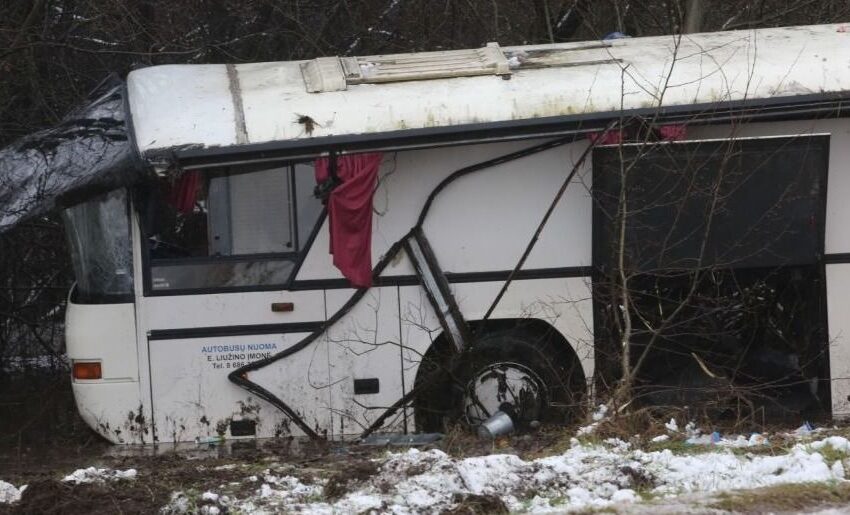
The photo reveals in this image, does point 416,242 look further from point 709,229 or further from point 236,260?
point 709,229

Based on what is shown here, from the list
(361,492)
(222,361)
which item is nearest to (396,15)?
(222,361)

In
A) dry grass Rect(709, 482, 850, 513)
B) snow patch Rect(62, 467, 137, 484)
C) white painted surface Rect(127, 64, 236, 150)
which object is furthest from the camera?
white painted surface Rect(127, 64, 236, 150)

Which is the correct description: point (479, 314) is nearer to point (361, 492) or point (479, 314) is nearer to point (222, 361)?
point (222, 361)

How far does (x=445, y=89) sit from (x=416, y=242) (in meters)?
1.04

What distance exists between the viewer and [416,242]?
24.2 feet

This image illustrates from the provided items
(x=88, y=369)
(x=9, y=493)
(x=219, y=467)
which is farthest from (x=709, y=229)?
(x=9, y=493)

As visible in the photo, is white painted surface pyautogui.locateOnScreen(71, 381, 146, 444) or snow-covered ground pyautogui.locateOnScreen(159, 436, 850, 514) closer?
snow-covered ground pyautogui.locateOnScreen(159, 436, 850, 514)

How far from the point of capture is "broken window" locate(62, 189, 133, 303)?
7.28m

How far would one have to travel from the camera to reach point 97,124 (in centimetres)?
746

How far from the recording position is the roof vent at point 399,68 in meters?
7.58

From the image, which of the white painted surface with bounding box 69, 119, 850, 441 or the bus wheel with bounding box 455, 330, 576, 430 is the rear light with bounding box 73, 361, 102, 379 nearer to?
the white painted surface with bounding box 69, 119, 850, 441

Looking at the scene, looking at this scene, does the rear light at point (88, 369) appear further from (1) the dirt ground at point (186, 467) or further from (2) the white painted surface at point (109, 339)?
(1) the dirt ground at point (186, 467)

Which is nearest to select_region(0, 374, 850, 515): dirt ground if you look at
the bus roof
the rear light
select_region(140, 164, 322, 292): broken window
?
the rear light

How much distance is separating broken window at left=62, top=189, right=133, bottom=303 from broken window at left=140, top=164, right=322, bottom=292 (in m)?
0.15
